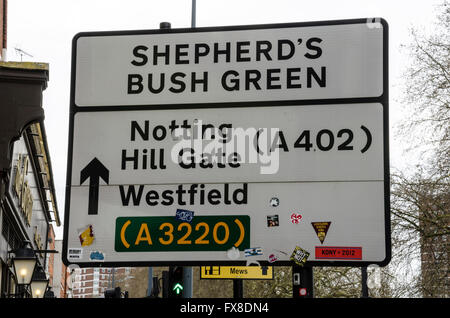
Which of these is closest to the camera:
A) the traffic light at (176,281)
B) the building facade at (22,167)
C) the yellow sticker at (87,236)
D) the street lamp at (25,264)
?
the yellow sticker at (87,236)

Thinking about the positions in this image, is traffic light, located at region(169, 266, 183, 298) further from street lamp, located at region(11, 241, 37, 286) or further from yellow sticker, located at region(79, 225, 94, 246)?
street lamp, located at region(11, 241, 37, 286)

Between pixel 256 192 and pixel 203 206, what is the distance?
195 mm

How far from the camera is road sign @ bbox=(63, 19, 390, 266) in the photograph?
3.01 meters

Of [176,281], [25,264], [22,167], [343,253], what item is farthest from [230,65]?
[22,167]

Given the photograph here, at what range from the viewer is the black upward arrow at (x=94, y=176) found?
123 inches

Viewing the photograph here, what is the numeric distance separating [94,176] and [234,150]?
519 mm

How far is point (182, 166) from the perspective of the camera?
313 centimetres

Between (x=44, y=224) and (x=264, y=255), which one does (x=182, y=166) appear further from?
(x=44, y=224)

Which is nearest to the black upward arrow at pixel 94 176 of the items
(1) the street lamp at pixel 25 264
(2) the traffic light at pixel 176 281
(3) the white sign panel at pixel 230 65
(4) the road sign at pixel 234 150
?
(4) the road sign at pixel 234 150

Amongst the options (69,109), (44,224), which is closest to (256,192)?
(69,109)

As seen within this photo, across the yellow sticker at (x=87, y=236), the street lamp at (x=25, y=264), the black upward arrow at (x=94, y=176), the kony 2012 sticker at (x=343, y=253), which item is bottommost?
the street lamp at (x=25, y=264)

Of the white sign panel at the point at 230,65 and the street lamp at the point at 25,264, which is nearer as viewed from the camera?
the white sign panel at the point at 230,65

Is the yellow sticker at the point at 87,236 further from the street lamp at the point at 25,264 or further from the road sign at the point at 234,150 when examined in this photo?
the street lamp at the point at 25,264

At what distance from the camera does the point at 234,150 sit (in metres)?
3.07
